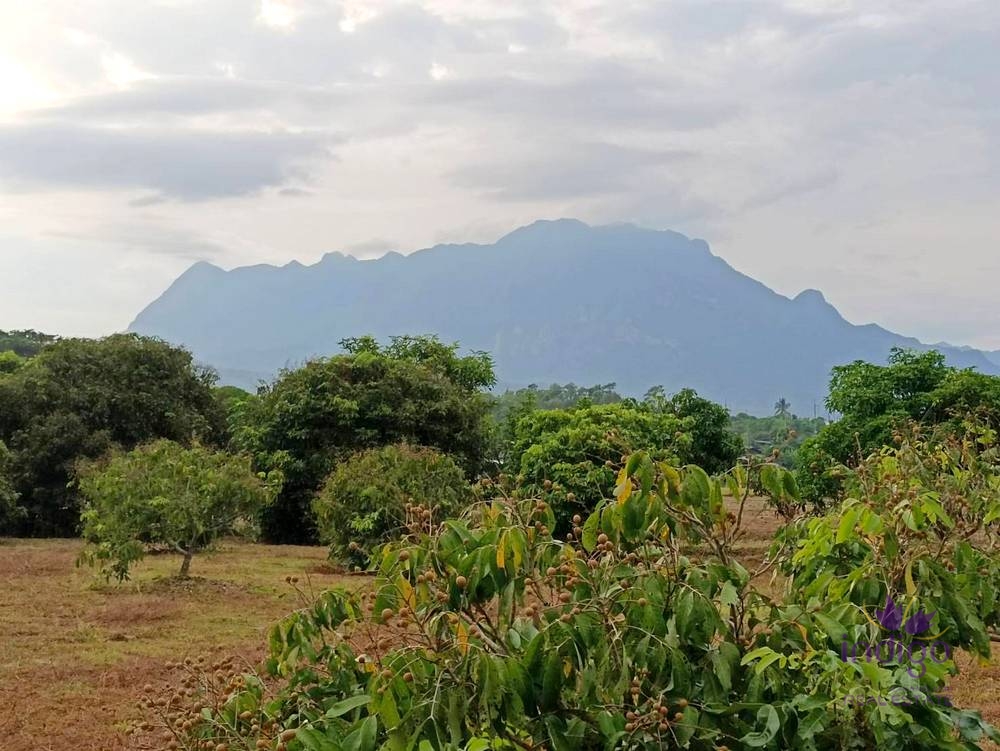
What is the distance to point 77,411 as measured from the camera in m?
30.0

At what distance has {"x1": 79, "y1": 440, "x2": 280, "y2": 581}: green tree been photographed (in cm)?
1723

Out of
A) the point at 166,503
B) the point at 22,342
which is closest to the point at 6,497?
the point at 166,503

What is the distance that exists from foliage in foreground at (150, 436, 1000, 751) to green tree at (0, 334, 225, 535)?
2731 centimetres

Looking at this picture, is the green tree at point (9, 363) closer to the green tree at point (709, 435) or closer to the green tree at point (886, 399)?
the green tree at point (709, 435)

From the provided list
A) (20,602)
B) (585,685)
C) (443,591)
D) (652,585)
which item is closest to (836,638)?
(652,585)

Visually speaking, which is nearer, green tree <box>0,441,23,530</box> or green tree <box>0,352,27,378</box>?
green tree <box>0,441,23,530</box>

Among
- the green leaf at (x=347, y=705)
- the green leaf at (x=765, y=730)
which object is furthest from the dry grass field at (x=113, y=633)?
the green leaf at (x=765, y=730)

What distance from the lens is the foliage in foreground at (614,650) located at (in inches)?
100

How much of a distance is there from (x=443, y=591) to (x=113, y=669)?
10.1 m

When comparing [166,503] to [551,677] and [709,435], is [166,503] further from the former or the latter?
[551,677]

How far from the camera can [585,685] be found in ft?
8.64

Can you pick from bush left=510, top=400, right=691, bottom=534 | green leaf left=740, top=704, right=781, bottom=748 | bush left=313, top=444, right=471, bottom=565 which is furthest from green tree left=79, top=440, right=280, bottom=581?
green leaf left=740, top=704, right=781, bottom=748

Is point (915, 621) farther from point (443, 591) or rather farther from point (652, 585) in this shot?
point (443, 591)
